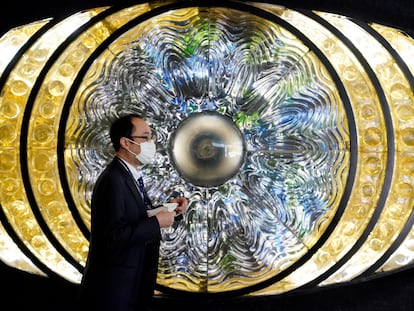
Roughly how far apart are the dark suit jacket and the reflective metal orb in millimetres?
537

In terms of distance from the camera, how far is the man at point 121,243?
4.42ft

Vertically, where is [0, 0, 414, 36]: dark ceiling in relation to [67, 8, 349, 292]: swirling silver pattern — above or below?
above

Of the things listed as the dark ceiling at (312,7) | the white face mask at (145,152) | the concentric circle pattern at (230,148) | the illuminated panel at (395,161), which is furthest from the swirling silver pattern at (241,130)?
the white face mask at (145,152)

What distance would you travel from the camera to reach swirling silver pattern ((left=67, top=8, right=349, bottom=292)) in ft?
6.20

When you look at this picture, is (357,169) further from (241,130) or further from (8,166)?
(8,166)

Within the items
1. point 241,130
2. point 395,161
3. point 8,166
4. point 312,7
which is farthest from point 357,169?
point 8,166

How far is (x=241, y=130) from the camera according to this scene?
194 centimetres

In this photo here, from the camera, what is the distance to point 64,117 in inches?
75.3

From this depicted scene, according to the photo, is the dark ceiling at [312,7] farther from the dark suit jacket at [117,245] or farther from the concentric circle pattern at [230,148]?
the dark suit jacket at [117,245]

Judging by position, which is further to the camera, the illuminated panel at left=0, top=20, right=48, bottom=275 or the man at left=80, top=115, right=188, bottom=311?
the illuminated panel at left=0, top=20, right=48, bottom=275

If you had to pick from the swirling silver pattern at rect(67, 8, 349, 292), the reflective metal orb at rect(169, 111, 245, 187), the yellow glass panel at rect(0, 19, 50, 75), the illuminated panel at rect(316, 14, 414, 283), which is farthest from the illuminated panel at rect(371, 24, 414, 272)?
the yellow glass panel at rect(0, 19, 50, 75)

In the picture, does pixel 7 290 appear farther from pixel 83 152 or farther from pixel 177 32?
pixel 177 32

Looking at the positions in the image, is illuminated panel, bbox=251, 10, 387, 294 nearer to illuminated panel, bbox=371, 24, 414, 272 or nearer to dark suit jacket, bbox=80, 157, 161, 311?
illuminated panel, bbox=371, 24, 414, 272

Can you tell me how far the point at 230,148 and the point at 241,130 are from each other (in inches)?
2.7
